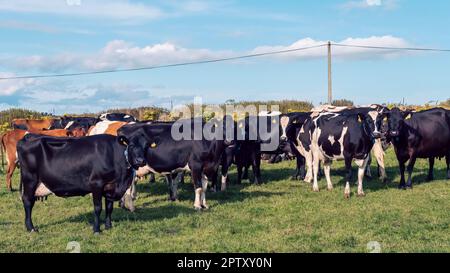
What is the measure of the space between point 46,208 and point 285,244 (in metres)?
6.40

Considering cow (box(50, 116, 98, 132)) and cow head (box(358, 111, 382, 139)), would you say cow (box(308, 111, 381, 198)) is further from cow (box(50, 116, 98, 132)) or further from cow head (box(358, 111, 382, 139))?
cow (box(50, 116, 98, 132))

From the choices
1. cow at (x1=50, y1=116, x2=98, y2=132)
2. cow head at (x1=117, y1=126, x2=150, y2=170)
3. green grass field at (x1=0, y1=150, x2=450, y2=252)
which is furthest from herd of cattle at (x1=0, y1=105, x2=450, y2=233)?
green grass field at (x1=0, y1=150, x2=450, y2=252)

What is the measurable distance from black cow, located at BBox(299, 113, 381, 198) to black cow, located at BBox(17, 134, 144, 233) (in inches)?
238

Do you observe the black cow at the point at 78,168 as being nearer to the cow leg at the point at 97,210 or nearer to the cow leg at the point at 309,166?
the cow leg at the point at 97,210

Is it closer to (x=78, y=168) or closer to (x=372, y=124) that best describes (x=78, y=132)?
Answer: (x=78, y=168)

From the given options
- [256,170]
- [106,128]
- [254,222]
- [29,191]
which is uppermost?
[106,128]

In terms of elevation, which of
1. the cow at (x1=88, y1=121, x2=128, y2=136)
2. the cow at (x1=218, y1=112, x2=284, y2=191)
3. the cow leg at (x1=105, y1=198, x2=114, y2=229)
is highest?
the cow at (x1=88, y1=121, x2=128, y2=136)

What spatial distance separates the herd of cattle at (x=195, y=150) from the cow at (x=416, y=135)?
0.03 meters

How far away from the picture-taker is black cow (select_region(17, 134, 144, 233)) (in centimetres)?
971

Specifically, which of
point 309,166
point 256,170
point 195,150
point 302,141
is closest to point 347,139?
point 309,166

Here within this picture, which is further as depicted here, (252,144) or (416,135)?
(252,144)

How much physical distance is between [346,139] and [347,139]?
3 centimetres

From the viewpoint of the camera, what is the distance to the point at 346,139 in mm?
13750
